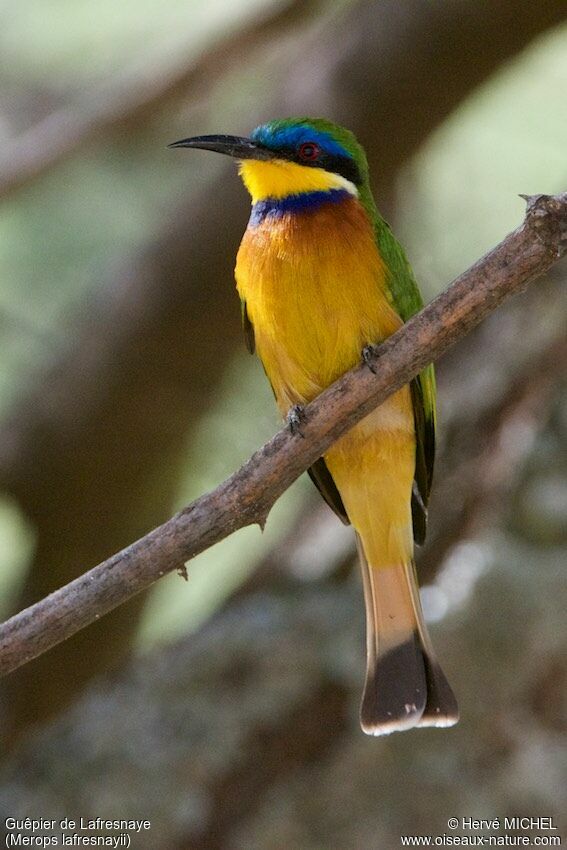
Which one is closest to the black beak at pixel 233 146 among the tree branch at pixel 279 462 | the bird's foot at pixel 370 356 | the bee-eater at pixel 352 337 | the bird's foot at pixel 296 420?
the bee-eater at pixel 352 337

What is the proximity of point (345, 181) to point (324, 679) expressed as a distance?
1439 mm

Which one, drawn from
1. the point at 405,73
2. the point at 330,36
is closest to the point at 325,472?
the point at 405,73

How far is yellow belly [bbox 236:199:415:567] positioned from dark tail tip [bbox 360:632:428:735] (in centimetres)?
25

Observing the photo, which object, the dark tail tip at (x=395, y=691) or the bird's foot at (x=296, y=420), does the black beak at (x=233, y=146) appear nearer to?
the bird's foot at (x=296, y=420)

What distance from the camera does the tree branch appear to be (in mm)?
2182

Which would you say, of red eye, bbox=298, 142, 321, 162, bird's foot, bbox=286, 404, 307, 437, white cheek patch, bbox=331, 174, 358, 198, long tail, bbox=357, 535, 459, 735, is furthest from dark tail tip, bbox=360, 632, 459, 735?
red eye, bbox=298, 142, 321, 162

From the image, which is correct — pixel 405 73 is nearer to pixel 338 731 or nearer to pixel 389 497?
pixel 389 497

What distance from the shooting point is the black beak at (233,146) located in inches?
125

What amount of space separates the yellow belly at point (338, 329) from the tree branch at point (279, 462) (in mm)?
544

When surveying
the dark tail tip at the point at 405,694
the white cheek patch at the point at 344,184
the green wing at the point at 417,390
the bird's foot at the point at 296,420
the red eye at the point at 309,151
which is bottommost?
the dark tail tip at the point at 405,694

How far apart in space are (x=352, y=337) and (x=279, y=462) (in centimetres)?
65

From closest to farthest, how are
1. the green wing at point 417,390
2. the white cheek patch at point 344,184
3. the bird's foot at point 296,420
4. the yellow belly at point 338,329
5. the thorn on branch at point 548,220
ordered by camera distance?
1. the thorn on branch at point 548,220
2. the bird's foot at point 296,420
3. the yellow belly at point 338,329
4. the green wing at point 417,390
5. the white cheek patch at point 344,184

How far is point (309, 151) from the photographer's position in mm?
3250

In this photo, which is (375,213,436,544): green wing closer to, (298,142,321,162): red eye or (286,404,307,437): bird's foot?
(298,142,321,162): red eye
